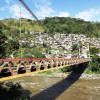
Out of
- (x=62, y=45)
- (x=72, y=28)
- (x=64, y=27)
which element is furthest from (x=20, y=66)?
(x=72, y=28)

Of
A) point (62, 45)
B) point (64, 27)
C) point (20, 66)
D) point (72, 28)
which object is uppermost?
point (64, 27)

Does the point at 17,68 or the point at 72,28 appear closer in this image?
the point at 17,68

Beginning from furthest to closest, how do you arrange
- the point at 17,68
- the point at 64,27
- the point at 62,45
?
the point at 64,27 < the point at 62,45 < the point at 17,68

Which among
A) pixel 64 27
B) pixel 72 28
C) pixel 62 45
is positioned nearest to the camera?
pixel 62 45

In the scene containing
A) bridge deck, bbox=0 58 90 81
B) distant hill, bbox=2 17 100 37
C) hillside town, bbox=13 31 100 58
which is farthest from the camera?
distant hill, bbox=2 17 100 37

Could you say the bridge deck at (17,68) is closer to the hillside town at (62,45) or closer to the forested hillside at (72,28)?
the hillside town at (62,45)

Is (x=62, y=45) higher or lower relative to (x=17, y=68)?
higher

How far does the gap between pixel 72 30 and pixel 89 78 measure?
91.6m

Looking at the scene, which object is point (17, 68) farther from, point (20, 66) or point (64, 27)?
point (64, 27)

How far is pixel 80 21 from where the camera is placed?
136000mm

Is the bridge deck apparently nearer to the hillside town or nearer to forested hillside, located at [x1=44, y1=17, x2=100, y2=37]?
the hillside town

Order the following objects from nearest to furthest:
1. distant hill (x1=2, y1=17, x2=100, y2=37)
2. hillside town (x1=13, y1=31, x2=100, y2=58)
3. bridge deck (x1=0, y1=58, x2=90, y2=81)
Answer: bridge deck (x1=0, y1=58, x2=90, y2=81)
hillside town (x1=13, y1=31, x2=100, y2=58)
distant hill (x1=2, y1=17, x2=100, y2=37)

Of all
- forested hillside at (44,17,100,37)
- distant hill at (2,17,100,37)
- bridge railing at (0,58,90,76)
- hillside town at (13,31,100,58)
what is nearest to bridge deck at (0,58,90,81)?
bridge railing at (0,58,90,76)

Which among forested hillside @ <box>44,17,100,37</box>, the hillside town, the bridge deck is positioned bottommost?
the bridge deck
